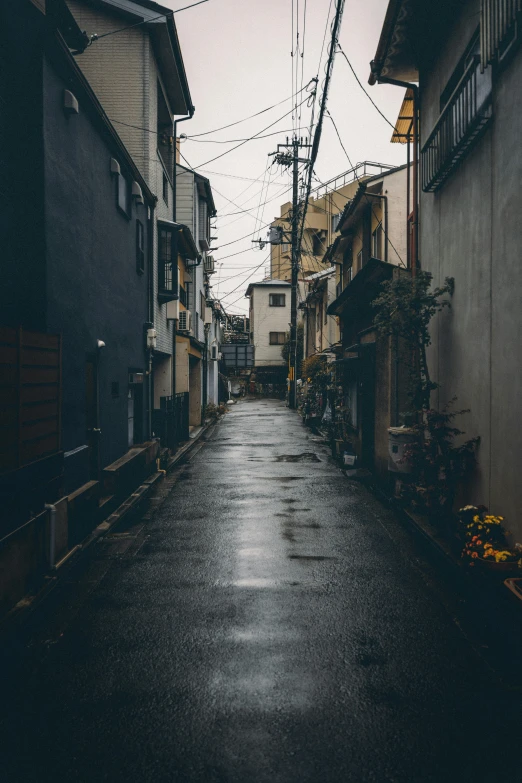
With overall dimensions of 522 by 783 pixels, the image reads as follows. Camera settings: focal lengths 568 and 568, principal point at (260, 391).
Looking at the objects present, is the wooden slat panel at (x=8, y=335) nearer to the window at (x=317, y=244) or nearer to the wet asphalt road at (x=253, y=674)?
the wet asphalt road at (x=253, y=674)

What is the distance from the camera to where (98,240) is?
965cm

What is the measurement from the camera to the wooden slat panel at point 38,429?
561cm

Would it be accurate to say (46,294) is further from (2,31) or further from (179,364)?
(179,364)

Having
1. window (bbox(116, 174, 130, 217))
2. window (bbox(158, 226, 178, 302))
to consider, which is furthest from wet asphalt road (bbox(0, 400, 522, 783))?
window (bbox(158, 226, 178, 302))

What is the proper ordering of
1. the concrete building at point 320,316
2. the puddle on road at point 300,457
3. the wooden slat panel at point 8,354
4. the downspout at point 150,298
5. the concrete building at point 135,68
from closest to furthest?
1. the wooden slat panel at point 8,354
2. the downspout at point 150,298
3. the concrete building at point 135,68
4. the puddle on road at point 300,457
5. the concrete building at point 320,316

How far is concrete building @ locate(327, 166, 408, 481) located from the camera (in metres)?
12.3

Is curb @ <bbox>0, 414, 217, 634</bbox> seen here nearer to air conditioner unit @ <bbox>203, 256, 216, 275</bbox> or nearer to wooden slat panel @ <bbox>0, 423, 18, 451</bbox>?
wooden slat panel @ <bbox>0, 423, 18, 451</bbox>

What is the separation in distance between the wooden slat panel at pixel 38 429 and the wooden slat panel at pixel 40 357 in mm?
610

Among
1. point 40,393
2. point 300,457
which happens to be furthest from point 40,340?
point 300,457

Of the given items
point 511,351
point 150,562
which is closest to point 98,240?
point 150,562

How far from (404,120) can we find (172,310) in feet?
28.9

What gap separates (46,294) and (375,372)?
8.78m

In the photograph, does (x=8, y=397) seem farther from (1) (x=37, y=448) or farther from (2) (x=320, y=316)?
(2) (x=320, y=316)

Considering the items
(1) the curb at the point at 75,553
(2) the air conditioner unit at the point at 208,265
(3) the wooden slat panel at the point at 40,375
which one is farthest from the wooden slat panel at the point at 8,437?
(2) the air conditioner unit at the point at 208,265
